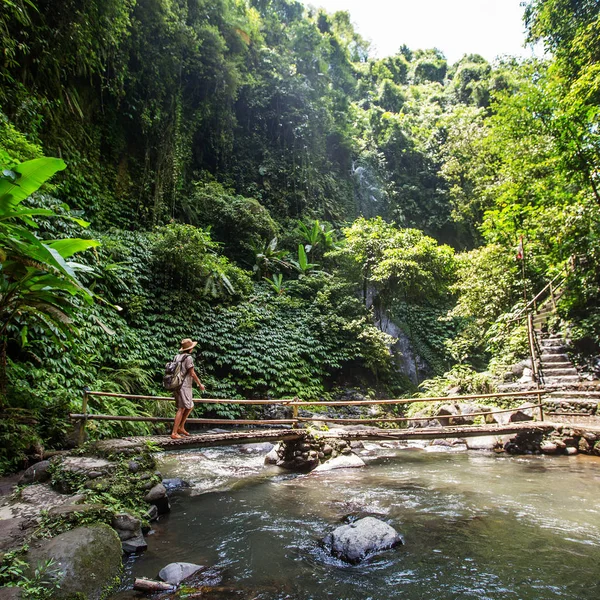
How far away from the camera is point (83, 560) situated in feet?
9.18

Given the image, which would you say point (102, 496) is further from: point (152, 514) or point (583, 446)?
point (583, 446)

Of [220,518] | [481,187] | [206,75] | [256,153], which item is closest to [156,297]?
[220,518]

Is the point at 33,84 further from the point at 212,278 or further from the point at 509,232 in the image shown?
A: the point at 509,232

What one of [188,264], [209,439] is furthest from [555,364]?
[188,264]

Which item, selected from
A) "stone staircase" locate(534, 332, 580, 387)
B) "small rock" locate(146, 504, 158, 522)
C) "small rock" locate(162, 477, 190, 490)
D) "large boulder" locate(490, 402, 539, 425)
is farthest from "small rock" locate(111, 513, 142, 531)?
"stone staircase" locate(534, 332, 580, 387)

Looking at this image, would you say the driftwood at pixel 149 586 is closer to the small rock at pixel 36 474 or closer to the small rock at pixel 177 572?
the small rock at pixel 177 572

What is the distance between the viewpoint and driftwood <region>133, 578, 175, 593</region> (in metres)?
2.78

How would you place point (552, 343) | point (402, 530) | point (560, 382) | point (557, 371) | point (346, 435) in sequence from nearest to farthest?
point (402, 530)
point (346, 435)
point (560, 382)
point (557, 371)
point (552, 343)

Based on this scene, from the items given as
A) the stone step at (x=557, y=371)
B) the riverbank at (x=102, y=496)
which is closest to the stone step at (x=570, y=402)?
the stone step at (x=557, y=371)

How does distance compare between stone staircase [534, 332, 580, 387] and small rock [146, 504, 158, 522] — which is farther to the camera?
stone staircase [534, 332, 580, 387]

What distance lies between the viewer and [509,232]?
41.1 ft

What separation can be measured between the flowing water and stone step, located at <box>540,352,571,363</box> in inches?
140

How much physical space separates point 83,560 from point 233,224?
1416cm

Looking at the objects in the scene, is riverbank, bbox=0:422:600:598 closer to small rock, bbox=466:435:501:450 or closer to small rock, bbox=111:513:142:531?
small rock, bbox=111:513:142:531
